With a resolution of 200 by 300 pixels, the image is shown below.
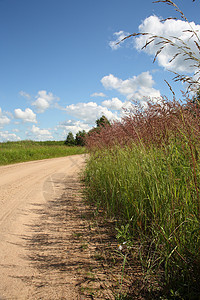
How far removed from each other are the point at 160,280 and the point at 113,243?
1.01 m

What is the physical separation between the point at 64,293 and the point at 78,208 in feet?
8.82

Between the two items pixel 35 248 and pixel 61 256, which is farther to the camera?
pixel 35 248

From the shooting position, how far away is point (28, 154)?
65.1ft

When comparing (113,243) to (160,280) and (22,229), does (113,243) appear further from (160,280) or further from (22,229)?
(22,229)

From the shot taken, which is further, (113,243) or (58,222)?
(58,222)

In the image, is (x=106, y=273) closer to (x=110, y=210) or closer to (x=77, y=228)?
(x=77, y=228)

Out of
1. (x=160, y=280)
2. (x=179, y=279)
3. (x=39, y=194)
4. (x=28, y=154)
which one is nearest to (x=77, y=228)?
(x=160, y=280)

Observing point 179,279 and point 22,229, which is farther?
point 22,229

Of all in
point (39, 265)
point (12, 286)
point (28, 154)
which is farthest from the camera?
point (28, 154)

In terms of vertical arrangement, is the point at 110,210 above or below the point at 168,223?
below

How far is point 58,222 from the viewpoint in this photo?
402cm

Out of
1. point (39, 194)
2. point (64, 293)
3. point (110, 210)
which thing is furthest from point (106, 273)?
point (39, 194)

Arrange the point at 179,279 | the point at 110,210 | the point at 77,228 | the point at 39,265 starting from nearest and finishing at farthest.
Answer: the point at 179,279 → the point at 39,265 → the point at 77,228 → the point at 110,210

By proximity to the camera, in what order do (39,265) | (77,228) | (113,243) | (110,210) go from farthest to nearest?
1. (110,210)
2. (77,228)
3. (113,243)
4. (39,265)
